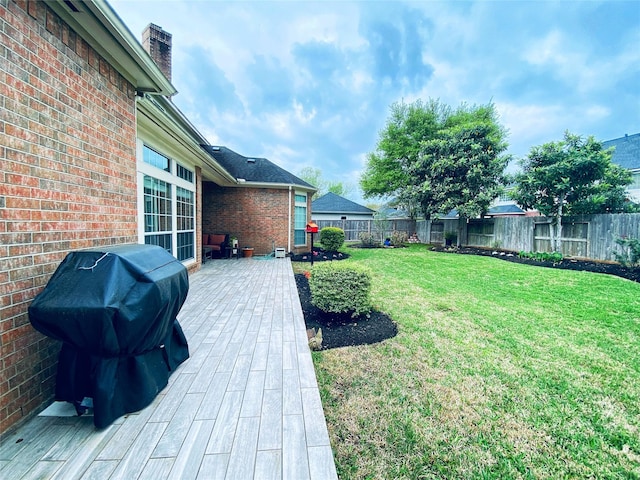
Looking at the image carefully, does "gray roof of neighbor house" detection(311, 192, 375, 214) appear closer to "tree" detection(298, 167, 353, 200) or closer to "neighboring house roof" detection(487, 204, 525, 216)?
→ "neighboring house roof" detection(487, 204, 525, 216)

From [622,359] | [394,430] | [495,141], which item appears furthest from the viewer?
[495,141]

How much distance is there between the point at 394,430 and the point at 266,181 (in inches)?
384

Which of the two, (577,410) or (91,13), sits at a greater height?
(91,13)

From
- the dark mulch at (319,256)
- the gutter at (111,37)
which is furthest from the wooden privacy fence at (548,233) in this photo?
the gutter at (111,37)

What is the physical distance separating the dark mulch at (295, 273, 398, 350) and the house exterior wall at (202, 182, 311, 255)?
259 inches

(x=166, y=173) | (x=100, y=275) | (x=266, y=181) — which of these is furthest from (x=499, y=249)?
(x=100, y=275)

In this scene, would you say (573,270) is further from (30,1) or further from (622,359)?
(30,1)

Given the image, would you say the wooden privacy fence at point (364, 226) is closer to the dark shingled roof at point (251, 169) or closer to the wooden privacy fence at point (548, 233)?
the wooden privacy fence at point (548, 233)

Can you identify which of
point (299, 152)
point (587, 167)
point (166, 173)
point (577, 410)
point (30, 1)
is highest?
point (299, 152)

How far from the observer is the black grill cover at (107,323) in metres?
1.60

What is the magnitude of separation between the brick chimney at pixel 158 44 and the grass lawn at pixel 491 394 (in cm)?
1007

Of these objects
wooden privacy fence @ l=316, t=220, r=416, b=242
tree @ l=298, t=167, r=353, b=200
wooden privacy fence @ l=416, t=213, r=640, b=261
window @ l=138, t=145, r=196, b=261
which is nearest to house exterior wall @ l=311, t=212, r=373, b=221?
wooden privacy fence @ l=316, t=220, r=416, b=242

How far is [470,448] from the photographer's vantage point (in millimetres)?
1851

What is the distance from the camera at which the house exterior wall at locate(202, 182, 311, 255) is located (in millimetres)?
10539
